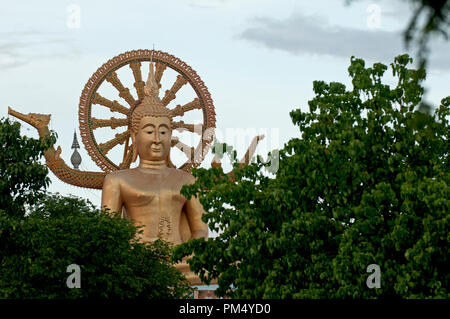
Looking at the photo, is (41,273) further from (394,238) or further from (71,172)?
(71,172)

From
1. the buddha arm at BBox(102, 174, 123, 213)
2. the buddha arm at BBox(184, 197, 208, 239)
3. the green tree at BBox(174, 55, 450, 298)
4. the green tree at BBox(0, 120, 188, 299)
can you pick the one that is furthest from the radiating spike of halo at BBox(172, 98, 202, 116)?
the green tree at BBox(174, 55, 450, 298)

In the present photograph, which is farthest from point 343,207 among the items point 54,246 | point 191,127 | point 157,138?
point 191,127

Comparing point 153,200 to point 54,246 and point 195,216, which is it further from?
point 54,246

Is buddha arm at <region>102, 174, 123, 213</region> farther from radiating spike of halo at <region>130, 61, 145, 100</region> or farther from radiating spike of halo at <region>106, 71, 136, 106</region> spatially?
radiating spike of halo at <region>130, 61, 145, 100</region>

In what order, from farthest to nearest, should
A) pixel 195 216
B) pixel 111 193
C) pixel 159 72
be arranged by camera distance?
1. pixel 159 72
2. pixel 195 216
3. pixel 111 193

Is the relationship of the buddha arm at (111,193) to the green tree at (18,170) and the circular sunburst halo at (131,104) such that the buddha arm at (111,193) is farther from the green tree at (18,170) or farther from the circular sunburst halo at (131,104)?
the green tree at (18,170)

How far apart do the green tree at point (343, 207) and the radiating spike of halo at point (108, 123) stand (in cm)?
1085

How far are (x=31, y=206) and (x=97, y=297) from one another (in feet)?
10.5

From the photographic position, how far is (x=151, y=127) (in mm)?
27625

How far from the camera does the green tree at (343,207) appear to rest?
578 inches

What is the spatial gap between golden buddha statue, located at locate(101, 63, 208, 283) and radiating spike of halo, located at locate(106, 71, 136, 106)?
0.67 meters

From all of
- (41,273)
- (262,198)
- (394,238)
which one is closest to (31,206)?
(41,273)

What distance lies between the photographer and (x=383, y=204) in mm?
15625

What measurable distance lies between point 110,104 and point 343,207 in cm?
1412
